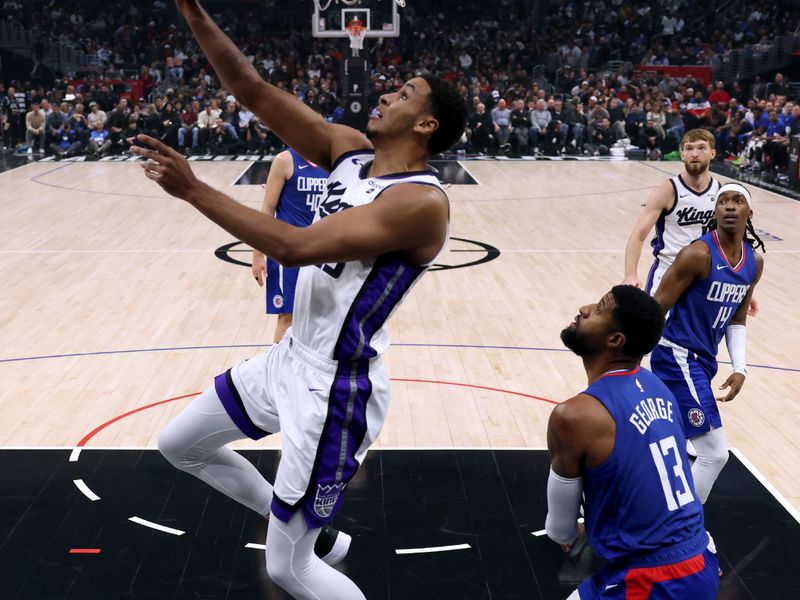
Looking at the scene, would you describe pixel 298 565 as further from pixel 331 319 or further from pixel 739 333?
pixel 739 333

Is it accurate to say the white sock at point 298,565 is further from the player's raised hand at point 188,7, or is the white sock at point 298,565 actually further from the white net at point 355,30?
the white net at point 355,30

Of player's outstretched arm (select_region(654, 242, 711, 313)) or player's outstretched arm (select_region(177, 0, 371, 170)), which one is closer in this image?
player's outstretched arm (select_region(177, 0, 371, 170))

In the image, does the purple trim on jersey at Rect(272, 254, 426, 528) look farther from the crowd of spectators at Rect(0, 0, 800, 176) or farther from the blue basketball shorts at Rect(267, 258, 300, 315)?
the crowd of spectators at Rect(0, 0, 800, 176)

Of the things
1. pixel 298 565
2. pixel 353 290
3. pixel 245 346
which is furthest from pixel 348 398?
pixel 245 346

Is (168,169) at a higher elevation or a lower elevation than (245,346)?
higher

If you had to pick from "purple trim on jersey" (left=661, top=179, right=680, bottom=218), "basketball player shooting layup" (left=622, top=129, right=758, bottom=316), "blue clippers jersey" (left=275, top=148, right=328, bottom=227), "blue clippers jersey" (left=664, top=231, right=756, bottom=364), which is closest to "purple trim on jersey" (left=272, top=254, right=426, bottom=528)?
"blue clippers jersey" (left=664, top=231, right=756, bottom=364)

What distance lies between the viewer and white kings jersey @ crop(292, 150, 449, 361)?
10.3 ft

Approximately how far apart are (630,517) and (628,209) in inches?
468

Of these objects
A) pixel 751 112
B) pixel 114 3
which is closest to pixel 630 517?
pixel 751 112

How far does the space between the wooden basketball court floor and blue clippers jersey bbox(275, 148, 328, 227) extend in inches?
49.6

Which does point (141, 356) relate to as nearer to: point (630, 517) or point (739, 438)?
point (739, 438)

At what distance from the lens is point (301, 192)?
6.39 m

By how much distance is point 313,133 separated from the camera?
3410 mm

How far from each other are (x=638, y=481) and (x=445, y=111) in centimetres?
131
